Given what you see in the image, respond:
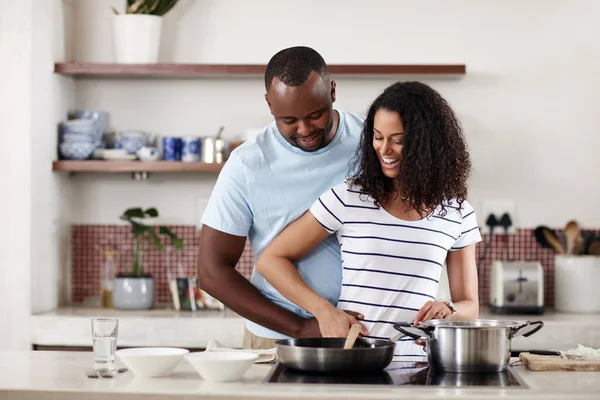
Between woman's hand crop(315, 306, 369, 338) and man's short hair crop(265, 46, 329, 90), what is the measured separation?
0.54 metres

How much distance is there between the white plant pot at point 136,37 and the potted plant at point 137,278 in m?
0.64

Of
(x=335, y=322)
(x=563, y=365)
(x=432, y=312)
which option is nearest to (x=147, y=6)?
(x=335, y=322)

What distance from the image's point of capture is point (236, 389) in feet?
5.59

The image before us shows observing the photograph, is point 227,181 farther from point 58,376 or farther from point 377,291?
point 58,376

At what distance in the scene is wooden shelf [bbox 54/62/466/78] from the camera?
3.73m

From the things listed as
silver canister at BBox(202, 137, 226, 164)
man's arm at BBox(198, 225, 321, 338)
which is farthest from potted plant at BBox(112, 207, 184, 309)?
man's arm at BBox(198, 225, 321, 338)

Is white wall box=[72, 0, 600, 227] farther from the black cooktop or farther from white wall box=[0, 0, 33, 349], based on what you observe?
the black cooktop

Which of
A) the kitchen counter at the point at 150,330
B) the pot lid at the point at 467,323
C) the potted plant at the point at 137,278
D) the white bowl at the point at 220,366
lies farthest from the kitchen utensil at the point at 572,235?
the white bowl at the point at 220,366

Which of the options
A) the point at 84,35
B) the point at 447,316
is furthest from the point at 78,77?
the point at 447,316

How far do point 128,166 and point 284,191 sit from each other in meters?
1.58

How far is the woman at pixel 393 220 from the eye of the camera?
2154 mm

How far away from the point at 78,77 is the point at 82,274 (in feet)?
2.87

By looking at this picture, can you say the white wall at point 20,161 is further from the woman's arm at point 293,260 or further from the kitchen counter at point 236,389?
the kitchen counter at point 236,389

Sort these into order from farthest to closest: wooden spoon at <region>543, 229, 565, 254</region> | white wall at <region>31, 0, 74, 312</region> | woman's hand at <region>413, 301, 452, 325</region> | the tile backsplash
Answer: the tile backsplash → wooden spoon at <region>543, 229, 565, 254</region> → white wall at <region>31, 0, 74, 312</region> → woman's hand at <region>413, 301, 452, 325</region>
